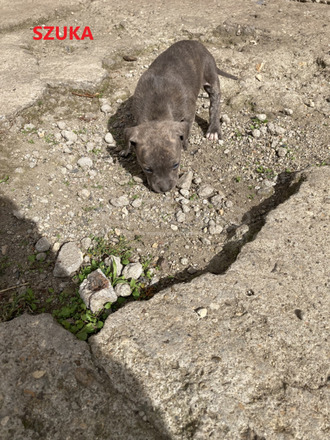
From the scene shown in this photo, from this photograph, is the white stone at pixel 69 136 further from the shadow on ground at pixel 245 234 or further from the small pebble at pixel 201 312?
the small pebble at pixel 201 312

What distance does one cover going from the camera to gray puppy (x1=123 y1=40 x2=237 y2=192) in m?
4.15

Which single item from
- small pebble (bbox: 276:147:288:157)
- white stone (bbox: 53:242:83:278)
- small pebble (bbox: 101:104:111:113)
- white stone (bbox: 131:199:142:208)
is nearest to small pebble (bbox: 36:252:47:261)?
white stone (bbox: 53:242:83:278)

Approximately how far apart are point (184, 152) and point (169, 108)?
0.62 metres

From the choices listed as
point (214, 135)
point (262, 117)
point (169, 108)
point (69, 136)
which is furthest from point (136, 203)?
point (262, 117)

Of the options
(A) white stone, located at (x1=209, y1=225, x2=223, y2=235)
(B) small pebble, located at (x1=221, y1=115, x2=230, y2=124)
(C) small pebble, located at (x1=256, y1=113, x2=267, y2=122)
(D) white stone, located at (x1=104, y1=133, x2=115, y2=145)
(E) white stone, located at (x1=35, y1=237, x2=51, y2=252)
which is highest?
(C) small pebble, located at (x1=256, y1=113, x2=267, y2=122)

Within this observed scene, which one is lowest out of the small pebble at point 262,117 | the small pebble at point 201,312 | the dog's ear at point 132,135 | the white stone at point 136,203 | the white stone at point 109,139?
the white stone at point 136,203

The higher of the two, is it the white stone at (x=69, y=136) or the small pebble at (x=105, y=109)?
the small pebble at (x=105, y=109)

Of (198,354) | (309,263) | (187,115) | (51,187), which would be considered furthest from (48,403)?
(187,115)

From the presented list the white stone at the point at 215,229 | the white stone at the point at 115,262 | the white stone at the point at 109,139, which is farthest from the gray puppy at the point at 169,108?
the white stone at the point at 115,262

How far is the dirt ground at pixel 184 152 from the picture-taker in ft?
12.3

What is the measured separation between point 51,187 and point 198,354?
271 cm

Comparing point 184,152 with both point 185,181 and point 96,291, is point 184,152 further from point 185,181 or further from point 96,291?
point 96,291

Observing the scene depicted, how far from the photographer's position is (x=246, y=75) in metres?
5.95

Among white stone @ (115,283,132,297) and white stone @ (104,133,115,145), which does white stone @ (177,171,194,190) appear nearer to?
white stone @ (104,133,115,145)
